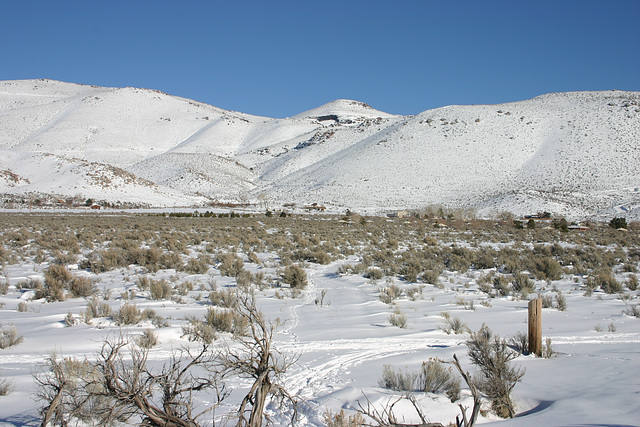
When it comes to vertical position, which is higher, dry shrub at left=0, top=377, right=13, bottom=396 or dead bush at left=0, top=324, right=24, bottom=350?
dead bush at left=0, top=324, right=24, bottom=350

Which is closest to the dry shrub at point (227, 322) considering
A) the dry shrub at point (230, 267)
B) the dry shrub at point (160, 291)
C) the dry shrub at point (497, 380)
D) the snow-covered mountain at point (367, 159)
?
the dry shrub at point (160, 291)

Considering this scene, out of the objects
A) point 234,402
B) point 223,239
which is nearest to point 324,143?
point 223,239

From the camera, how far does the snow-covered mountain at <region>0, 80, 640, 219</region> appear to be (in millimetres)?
62438

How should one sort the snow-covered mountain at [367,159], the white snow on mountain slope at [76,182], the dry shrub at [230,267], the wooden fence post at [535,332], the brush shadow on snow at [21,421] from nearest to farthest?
the brush shadow on snow at [21,421], the wooden fence post at [535,332], the dry shrub at [230,267], the white snow on mountain slope at [76,182], the snow-covered mountain at [367,159]

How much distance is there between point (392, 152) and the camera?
83938 millimetres

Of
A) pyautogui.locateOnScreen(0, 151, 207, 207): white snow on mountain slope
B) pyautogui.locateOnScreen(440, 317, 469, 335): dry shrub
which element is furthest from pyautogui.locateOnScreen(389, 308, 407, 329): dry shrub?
pyautogui.locateOnScreen(0, 151, 207, 207): white snow on mountain slope

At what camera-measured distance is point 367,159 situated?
83.8 meters

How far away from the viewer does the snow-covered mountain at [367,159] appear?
205ft

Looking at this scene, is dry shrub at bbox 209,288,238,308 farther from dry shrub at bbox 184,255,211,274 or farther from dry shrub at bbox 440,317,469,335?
dry shrub at bbox 184,255,211,274

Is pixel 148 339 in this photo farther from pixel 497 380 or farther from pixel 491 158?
pixel 491 158

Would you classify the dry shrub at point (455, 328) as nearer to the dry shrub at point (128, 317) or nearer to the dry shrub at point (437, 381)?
the dry shrub at point (437, 381)

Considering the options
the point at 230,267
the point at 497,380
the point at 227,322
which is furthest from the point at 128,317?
the point at 230,267

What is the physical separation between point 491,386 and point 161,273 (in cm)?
1060

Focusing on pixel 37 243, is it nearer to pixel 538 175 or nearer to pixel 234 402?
pixel 234 402
